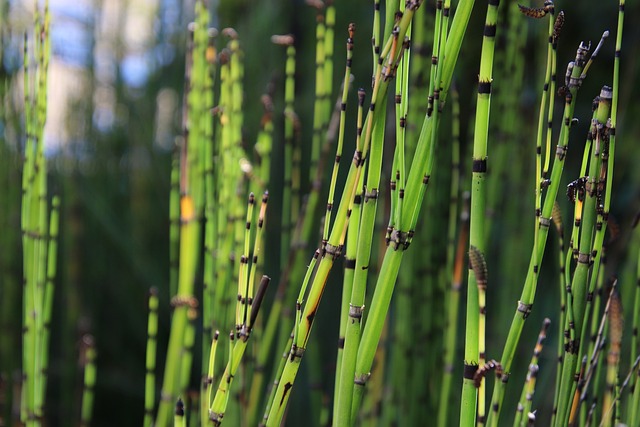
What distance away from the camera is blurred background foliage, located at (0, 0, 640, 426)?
5.00 ft

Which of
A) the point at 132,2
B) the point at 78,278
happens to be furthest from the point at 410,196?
the point at 132,2

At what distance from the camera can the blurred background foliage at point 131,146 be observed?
5.00 ft

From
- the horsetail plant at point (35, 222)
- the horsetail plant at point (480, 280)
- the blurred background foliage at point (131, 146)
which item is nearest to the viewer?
the horsetail plant at point (480, 280)

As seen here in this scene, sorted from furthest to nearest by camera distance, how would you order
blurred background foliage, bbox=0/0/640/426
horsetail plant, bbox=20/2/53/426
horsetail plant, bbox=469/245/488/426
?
blurred background foliage, bbox=0/0/640/426, horsetail plant, bbox=20/2/53/426, horsetail plant, bbox=469/245/488/426

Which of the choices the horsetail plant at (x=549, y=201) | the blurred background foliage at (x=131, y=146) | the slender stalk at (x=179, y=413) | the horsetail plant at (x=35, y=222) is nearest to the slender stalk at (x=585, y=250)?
the horsetail plant at (x=549, y=201)

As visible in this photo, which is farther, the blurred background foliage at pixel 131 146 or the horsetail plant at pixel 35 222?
the blurred background foliage at pixel 131 146

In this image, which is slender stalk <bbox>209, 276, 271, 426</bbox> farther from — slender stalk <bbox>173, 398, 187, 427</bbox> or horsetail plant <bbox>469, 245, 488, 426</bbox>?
horsetail plant <bbox>469, 245, 488, 426</bbox>

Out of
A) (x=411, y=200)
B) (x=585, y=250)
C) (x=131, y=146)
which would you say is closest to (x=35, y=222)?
(x=411, y=200)

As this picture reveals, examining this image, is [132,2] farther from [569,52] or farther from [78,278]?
[569,52]

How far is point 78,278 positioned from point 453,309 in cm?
102

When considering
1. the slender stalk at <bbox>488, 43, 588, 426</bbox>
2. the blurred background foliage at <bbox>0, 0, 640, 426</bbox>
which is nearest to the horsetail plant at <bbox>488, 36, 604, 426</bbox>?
the slender stalk at <bbox>488, 43, 588, 426</bbox>

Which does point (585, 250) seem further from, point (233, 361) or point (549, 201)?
point (233, 361)

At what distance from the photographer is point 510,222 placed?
1094mm

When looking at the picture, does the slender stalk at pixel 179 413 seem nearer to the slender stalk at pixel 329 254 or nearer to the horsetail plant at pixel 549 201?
the slender stalk at pixel 329 254
